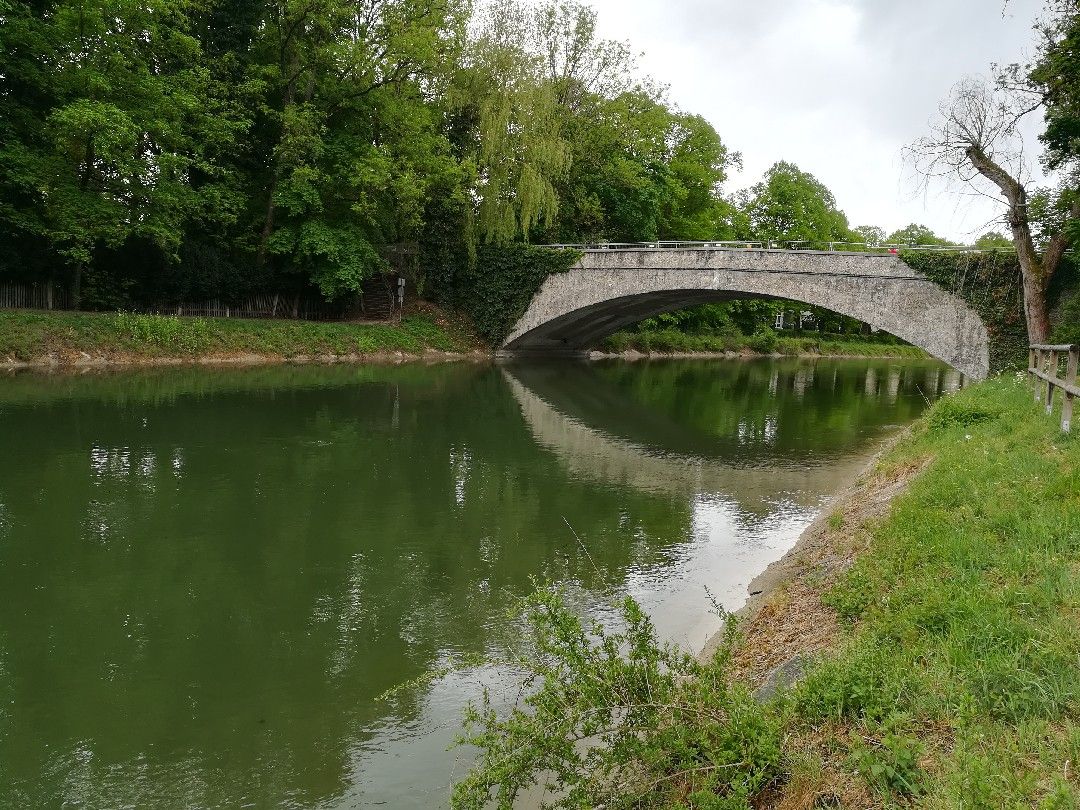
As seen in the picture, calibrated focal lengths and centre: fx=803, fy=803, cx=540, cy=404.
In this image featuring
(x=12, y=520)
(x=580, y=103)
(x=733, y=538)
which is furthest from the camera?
(x=580, y=103)

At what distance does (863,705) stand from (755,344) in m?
51.0

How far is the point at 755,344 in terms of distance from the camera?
53.0 m

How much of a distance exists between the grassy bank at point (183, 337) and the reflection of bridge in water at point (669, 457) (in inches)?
390

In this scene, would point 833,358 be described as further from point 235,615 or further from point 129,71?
point 235,615

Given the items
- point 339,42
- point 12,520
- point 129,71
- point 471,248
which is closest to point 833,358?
point 471,248

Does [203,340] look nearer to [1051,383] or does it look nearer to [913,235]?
[1051,383]

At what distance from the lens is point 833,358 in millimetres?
57469

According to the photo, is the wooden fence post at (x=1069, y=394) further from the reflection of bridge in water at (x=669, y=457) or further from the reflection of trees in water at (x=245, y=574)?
the reflection of trees in water at (x=245, y=574)

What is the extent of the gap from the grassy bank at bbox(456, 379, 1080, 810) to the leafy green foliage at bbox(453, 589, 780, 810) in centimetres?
1

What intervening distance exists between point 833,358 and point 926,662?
56.8m

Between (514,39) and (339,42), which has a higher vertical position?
(514,39)

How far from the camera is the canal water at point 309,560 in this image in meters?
4.78

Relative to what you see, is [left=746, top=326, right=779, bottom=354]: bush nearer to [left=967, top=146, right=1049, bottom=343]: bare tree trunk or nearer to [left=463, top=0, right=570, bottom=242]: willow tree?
[left=463, top=0, right=570, bottom=242]: willow tree

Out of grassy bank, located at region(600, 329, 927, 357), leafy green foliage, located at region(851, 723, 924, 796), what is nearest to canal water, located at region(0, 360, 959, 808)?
leafy green foliage, located at region(851, 723, 924, 796)
